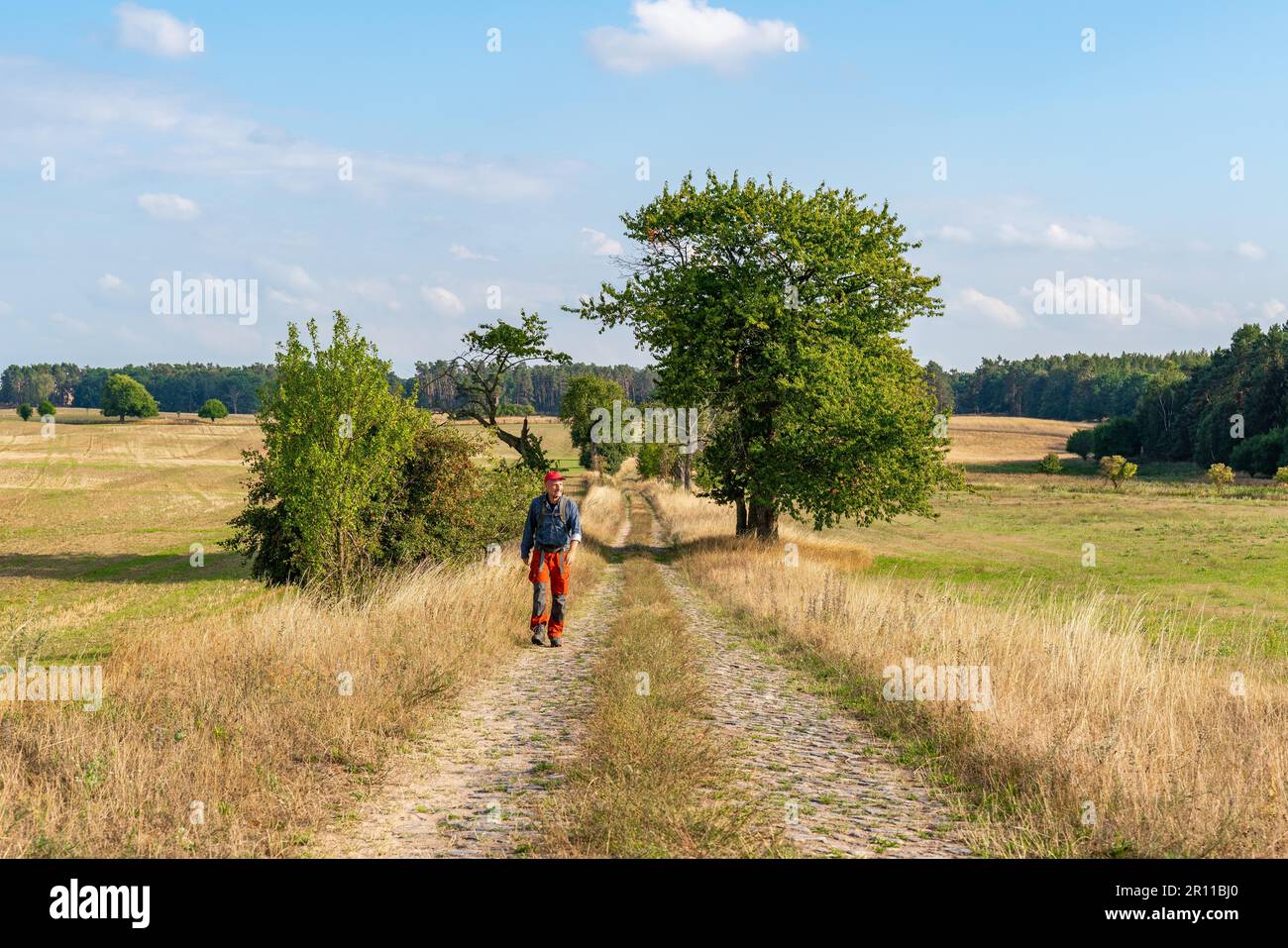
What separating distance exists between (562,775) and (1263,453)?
100587 mm

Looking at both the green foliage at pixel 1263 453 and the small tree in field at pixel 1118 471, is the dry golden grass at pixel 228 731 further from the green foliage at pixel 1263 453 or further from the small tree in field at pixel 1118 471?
the green foliage at pixel 1263 453

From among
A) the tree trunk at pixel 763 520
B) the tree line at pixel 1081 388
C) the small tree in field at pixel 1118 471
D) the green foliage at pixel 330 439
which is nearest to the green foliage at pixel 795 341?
the tree trunk at pixel 763 520

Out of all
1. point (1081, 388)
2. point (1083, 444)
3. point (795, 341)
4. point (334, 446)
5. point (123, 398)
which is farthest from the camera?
point (1081, 388)

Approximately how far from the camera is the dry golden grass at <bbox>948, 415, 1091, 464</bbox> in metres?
127

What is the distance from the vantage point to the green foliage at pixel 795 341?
2852 centimetres

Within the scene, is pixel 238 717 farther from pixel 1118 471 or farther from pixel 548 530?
pixel 1118 471

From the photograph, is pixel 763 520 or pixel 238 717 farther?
pixel 763 520

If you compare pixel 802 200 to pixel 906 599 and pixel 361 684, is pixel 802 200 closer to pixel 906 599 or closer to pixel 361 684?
pixel 906 599

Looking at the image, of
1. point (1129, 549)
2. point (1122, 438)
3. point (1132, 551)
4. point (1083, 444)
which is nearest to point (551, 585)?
point (1132, 551)

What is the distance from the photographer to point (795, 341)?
1178 inches

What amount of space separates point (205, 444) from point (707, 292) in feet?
330

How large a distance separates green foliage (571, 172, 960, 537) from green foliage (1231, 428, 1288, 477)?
241 feet

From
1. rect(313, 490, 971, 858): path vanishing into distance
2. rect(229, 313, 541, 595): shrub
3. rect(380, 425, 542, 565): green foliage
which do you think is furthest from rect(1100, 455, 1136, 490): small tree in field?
rect(313, 490, 971, 858): path vanishing into distance
